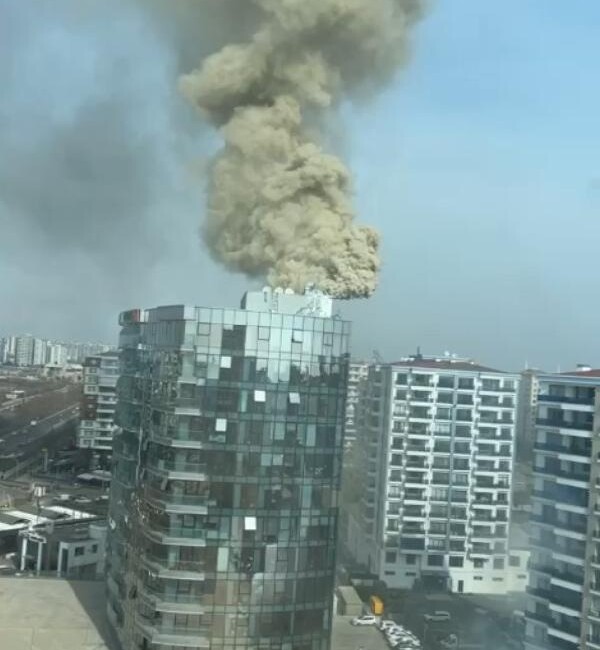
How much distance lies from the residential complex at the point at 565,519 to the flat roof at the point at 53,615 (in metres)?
4.42

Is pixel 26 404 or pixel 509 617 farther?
pixel 26 404

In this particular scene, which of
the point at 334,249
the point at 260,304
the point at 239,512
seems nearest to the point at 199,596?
the point at 239,512

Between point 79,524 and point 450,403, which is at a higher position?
point 450,403

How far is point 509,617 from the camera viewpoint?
12.5 m

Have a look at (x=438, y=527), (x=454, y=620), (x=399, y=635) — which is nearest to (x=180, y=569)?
(x=399, y=635)

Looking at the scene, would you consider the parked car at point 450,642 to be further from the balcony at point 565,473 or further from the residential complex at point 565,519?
the balcony at point 565,473

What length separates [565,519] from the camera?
8.86 metres

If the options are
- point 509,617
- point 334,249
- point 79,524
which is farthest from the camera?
point 79,524

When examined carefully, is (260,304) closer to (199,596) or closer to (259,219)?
(259,219)

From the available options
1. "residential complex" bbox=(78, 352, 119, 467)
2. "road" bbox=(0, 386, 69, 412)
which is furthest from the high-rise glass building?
"road" bbox=(0, 386, 69, 412)

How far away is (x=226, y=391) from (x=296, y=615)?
6.41 feet

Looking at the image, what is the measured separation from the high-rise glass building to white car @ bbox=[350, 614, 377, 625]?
3.57m

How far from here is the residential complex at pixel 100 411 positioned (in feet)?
74.9

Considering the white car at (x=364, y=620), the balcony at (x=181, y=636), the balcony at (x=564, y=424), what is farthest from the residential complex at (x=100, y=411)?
the balcony at (x=181, y=636)
